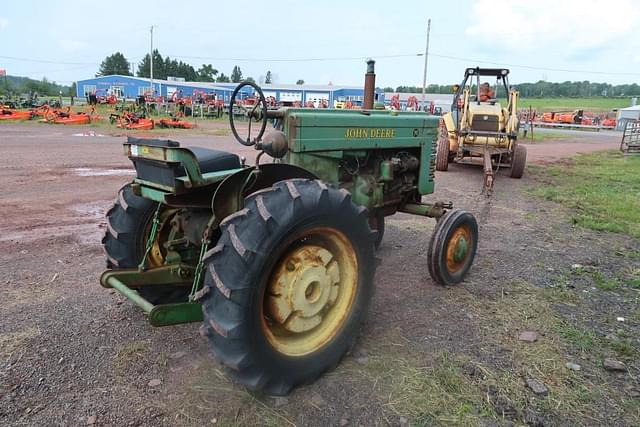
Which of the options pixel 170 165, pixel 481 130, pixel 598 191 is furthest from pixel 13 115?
pixel 170 165

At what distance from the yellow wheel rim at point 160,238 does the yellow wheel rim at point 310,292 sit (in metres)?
1.23

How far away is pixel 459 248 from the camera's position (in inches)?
177

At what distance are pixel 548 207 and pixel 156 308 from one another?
298 inches

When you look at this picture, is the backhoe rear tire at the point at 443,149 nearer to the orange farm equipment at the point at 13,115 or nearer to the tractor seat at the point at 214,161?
the tractor seat at the point at 214,161

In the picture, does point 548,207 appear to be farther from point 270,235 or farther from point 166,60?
point 166,60

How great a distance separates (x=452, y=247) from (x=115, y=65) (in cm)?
11048

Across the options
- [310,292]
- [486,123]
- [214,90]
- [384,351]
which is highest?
[214,90]

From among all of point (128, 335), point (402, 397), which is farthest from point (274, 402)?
point (128, 335)

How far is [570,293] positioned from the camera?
14.8 feet

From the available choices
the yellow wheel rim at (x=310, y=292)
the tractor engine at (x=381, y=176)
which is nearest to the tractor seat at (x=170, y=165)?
the yellow wheel rim at (x=310, y=292)

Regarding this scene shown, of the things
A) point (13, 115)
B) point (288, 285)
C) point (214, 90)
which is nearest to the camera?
point (288, 285)

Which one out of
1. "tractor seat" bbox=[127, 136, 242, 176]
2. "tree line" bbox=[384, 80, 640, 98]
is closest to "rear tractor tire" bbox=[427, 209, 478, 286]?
"tractor seat" bbox=[127, 136, 242, 176]

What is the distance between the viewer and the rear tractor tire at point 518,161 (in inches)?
447

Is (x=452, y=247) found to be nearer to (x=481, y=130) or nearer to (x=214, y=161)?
(x=214, y=161)
